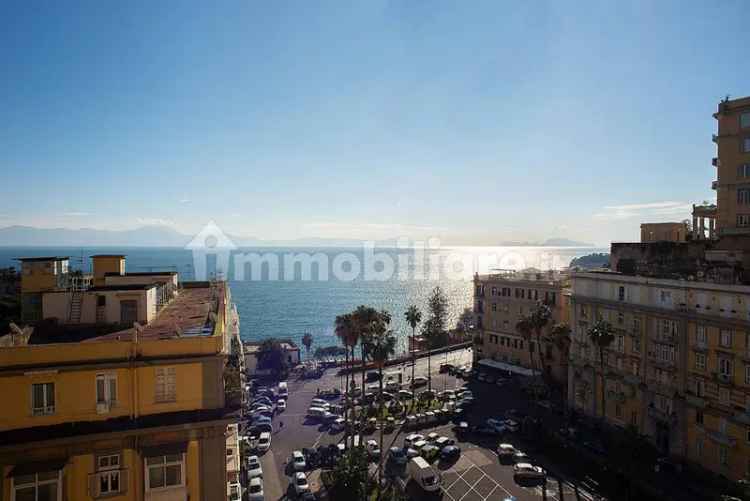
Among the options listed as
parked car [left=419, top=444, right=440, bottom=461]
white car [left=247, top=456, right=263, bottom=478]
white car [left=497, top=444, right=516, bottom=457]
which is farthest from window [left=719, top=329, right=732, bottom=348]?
white car [left=247, top=456, right=263, bottom=478]

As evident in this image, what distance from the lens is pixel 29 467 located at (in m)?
15.5

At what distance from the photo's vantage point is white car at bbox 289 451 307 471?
42688 millimetres

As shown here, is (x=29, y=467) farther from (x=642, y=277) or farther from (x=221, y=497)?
(x=642, y=277)

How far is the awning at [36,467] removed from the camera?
1519 centimetres

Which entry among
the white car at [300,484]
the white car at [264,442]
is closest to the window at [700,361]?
the white car at [300,484]

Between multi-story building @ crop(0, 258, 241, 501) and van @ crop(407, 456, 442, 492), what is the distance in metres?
25.0

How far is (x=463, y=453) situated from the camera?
4628 centimetres

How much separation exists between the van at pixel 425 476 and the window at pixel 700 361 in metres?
24.2

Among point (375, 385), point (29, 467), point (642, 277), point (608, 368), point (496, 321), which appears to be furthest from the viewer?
point (496, 321)

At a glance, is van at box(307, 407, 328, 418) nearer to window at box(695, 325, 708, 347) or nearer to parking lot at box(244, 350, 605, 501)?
parking lot at box(244, 350, 605, 501)

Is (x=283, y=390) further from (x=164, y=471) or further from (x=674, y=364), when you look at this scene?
(x=164, y=471)

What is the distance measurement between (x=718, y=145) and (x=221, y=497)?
2300 inches

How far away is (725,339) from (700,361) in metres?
3.11

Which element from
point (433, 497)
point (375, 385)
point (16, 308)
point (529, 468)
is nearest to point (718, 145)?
point (529, 468)
